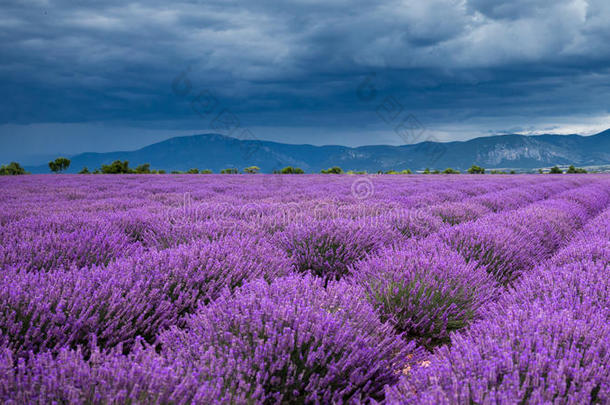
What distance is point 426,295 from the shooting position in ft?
7.52

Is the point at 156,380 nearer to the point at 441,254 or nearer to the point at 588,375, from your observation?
the point at 588,375

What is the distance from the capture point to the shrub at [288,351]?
132 cm

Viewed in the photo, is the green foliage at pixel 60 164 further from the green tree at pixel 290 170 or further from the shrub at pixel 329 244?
the shrub at pixel 329 244

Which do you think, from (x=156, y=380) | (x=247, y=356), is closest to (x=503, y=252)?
(x=247, y=356)

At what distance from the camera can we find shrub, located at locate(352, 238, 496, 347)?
2.21 m

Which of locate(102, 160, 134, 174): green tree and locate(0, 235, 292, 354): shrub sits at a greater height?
locate(102, 160, 134, 174): green tree

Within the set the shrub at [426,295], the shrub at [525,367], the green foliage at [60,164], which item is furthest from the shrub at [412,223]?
the green foliage at [60,164]

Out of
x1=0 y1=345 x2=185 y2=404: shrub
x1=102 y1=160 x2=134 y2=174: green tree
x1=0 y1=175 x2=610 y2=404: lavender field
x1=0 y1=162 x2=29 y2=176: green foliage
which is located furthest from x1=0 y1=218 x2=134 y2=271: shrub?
x1=0 y1=162 x2=29 y2=176: green foliage

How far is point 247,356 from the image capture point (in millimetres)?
1410

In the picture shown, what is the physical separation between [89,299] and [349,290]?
131cm

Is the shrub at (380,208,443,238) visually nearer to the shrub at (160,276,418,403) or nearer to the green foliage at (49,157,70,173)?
the shrub at (160,276,418,403)

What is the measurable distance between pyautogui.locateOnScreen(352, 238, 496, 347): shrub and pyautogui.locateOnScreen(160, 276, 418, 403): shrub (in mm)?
448

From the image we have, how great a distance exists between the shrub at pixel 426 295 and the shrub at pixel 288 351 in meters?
0.45

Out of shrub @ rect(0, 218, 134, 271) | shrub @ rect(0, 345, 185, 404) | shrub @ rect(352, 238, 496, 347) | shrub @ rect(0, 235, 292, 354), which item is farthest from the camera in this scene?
shrub @ rect(0, 218, 134, 271)
